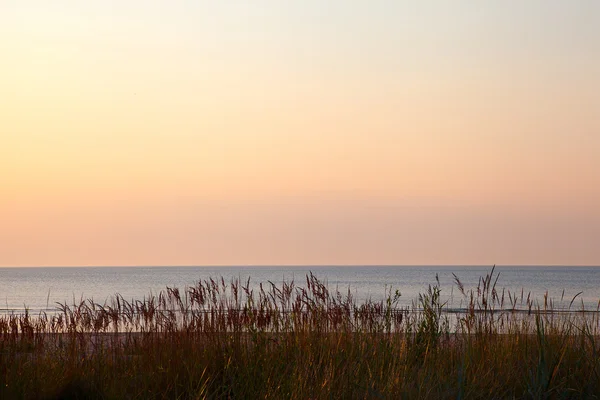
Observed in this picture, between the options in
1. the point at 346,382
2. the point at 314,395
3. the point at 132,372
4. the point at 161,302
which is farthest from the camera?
the point at 161,302

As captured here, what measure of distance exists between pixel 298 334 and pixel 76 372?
2.31 m

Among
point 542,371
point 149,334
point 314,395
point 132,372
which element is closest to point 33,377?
point 132,372

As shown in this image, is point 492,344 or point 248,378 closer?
point 248,378

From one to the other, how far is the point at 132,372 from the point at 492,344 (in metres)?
3.98

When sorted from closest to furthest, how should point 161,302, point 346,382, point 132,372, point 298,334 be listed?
point 346,382, point 132,372, point 298,334, point 161,302

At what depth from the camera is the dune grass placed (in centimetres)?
625

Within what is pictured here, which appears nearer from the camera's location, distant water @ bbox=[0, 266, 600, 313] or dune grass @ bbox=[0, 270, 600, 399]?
dune grass @ bbox=[0, 270, 600, 399]

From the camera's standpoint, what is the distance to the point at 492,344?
7.96m

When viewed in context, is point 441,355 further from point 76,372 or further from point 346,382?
point 76,372

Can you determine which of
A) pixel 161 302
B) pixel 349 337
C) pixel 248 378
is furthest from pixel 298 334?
pixel 161 302

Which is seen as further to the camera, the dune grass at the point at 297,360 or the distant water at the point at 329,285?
the distant water at the point at 329,285

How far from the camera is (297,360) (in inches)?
258

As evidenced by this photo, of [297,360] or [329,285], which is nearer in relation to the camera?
[297,360]

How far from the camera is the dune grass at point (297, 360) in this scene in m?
6.25
